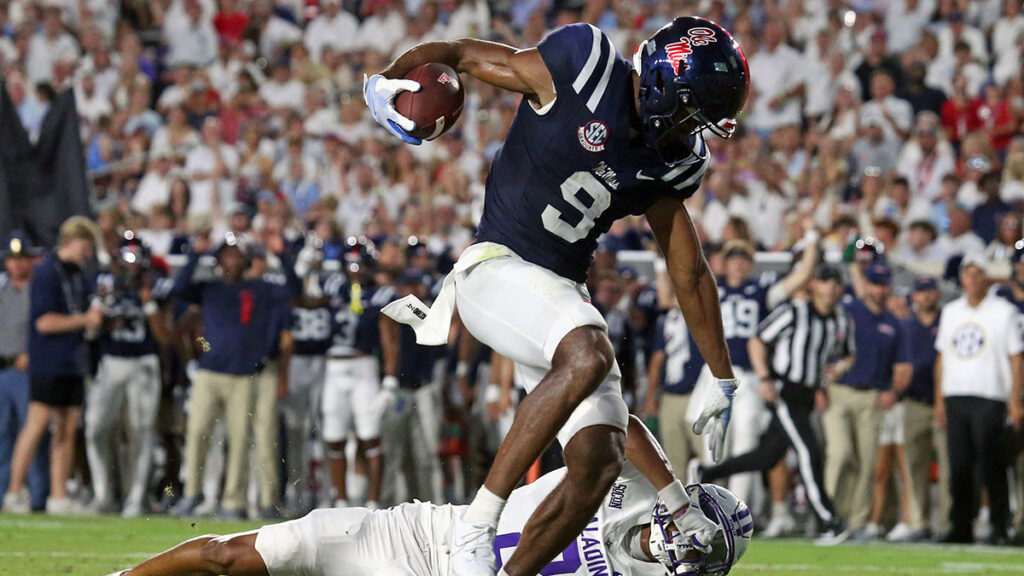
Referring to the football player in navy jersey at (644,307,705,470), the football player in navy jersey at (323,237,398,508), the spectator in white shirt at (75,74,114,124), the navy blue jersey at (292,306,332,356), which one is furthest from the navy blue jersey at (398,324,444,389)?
the spectator in white shirt at (75,74,114,124)

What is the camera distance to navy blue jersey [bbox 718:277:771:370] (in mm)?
9906

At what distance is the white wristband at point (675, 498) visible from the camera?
4.63 m

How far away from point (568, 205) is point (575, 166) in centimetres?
13

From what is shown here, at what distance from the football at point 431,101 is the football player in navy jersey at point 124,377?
20.6 ft

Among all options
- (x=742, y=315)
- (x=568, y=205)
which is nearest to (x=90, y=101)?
(x=742, y=315)

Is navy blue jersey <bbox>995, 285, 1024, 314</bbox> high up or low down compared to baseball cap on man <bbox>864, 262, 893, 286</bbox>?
down

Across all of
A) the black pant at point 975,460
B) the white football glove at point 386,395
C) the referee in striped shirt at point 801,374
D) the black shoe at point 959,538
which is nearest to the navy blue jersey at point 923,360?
the black pant at point 975,460

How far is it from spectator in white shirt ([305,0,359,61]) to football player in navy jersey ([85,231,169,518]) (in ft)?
17.7

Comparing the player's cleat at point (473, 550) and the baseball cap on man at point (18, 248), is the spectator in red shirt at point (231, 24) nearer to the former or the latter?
the baseball cap on man at point (18, 248)

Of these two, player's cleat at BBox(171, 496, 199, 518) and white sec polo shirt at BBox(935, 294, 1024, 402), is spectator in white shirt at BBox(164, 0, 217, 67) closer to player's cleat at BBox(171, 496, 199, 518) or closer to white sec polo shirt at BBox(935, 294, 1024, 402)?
player's cleat at BBox(171, 496, 199, 518)

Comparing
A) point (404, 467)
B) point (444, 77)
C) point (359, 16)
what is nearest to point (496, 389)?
point (404, 467)

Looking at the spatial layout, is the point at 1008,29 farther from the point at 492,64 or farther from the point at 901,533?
the point at 492,64

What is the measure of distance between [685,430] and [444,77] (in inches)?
231

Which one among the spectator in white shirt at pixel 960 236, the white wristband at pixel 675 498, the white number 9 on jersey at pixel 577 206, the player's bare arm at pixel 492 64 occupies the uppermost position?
the player's bare arm at pixel 492 64
